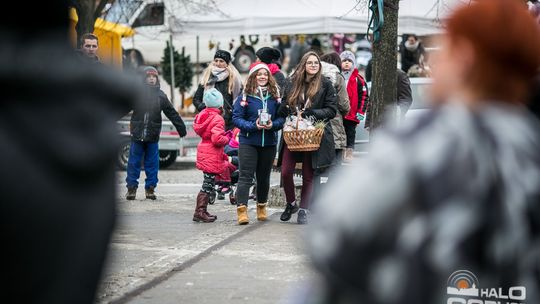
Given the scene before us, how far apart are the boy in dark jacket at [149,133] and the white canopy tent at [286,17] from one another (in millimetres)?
5266

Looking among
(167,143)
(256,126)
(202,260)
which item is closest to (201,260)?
(202,260)

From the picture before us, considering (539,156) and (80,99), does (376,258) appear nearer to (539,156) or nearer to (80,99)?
(539,156)

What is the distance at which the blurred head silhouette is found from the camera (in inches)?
111

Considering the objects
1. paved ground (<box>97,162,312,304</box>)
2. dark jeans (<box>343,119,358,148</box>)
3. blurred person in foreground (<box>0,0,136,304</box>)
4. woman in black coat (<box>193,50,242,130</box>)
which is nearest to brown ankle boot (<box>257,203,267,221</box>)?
paved ground (<box>97,162,312,304</box>)

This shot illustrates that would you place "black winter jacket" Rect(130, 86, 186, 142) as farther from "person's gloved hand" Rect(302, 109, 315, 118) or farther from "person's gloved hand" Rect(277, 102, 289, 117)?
"person's gloved hand" Rect(302, 109, 315, 118)

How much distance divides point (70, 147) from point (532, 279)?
1232mm

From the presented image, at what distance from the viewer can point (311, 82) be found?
11.9 meters

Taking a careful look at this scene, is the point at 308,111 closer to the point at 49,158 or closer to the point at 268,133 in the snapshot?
the point at 268,133

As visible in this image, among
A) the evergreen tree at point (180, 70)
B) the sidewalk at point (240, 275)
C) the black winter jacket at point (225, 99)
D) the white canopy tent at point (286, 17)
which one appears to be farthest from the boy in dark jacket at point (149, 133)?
the evergreen tree at point (180, 70)

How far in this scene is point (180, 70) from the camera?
28.6 m

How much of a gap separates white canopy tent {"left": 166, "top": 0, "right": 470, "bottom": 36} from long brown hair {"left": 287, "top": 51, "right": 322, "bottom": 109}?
23.8 feet

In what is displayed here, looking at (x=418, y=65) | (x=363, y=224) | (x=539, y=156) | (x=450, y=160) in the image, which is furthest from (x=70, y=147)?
(x=418, y=65)

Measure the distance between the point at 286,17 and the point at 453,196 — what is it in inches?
708

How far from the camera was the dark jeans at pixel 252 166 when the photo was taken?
1166 centimetres
